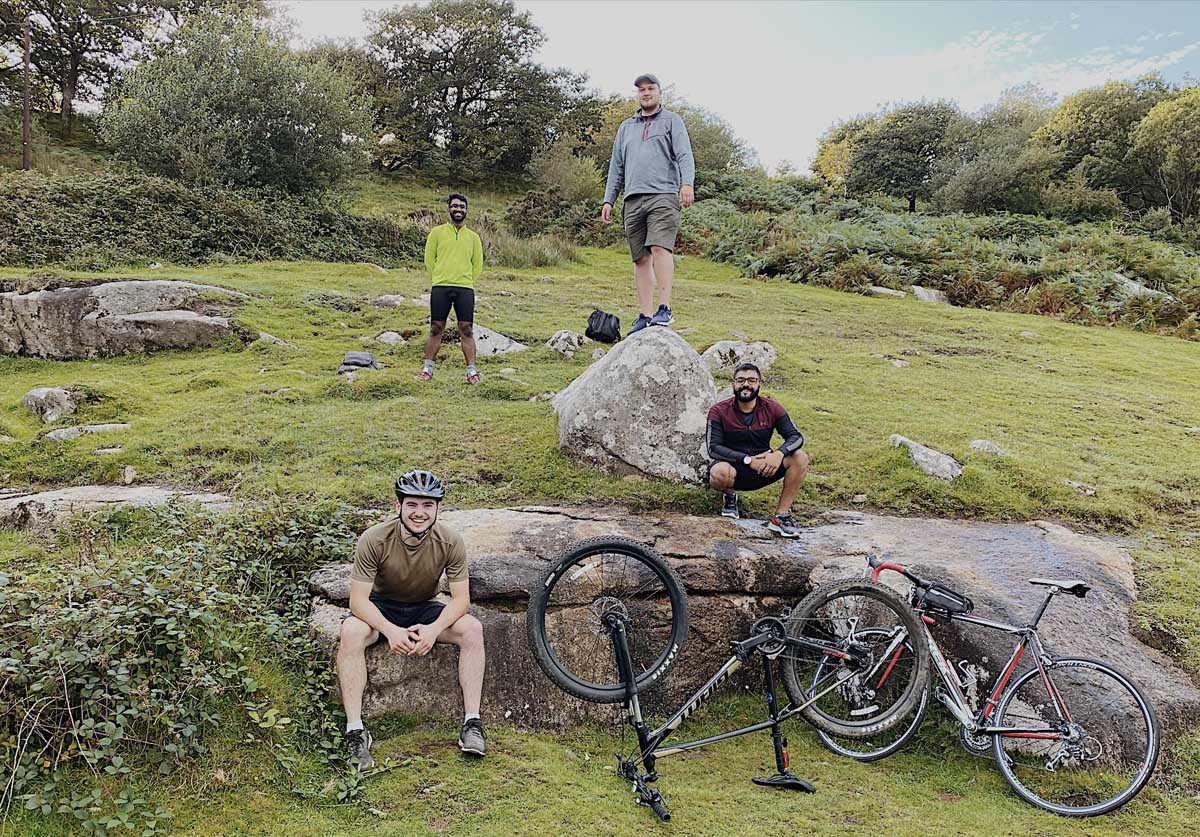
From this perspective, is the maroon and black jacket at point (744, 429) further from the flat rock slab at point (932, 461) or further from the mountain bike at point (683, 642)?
the flat rock slab at point (932, 461)

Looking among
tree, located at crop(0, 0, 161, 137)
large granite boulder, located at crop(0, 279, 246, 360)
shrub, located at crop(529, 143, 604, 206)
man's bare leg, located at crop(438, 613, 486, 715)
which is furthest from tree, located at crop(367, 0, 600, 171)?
man's bare leg, located at crop(438, 613, 486, 715)

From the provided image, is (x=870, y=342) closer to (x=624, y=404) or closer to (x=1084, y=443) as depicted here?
(x=1084, y=443)

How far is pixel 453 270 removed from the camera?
30.9 feet

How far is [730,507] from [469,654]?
2696 millimetres

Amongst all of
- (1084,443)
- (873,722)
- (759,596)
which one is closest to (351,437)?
(759,596)

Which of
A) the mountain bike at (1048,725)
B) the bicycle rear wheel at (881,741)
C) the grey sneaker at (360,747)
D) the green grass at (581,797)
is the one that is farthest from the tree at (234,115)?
the mountain bike at (1048,725)

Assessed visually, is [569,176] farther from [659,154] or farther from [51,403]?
[51,403]

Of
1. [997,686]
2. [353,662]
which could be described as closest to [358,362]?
[353,662]

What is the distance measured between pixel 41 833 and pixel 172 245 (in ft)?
51.3

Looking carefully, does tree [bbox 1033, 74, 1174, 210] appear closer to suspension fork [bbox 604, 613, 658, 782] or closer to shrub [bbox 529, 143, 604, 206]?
shrub [bbox 529, 143, 604, 206]

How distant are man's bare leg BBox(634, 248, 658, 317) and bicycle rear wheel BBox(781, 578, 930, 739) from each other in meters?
3.99

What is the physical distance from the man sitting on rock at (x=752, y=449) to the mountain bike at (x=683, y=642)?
114cm

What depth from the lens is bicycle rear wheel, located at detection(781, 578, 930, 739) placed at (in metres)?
4.84

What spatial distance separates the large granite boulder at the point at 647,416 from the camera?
7.02 meters
